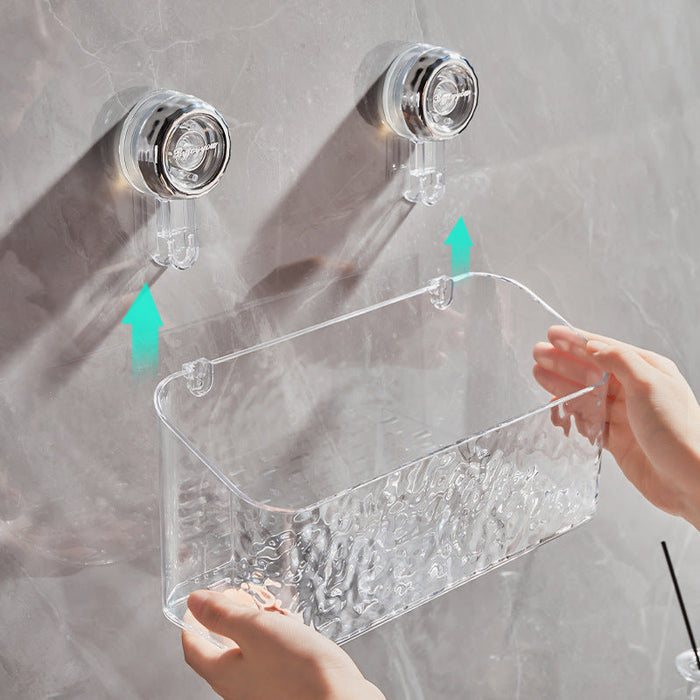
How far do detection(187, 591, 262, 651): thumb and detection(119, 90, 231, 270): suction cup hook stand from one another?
295 mm

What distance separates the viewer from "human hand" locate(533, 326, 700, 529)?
92 cm

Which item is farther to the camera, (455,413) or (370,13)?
(455,413)

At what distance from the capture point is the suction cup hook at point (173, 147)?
2.29ft

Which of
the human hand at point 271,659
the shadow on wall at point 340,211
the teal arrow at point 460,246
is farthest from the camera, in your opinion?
the teal arrow at point 460,246

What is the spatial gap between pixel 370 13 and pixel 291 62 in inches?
3.9

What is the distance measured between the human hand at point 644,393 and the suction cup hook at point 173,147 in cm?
41

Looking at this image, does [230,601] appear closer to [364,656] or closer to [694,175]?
[364,656]

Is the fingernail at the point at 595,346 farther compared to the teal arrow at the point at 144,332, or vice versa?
the fingernail at the point at 595,346

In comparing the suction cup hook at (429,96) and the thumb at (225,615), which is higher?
the suction cup hook at (429,96)

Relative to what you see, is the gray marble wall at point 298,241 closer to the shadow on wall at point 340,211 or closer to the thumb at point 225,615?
the shadow on wall at point 340,211

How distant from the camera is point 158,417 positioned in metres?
0.76

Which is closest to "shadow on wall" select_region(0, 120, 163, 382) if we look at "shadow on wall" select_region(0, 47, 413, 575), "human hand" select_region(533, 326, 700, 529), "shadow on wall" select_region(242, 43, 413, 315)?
"shadow on wall" select_region(0, 47, 413, 575)

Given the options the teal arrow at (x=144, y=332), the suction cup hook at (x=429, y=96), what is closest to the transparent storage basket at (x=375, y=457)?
the teal arrow at (x=144, y=332)

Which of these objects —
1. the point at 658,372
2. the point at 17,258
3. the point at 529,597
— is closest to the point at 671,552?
the point at 529,597
